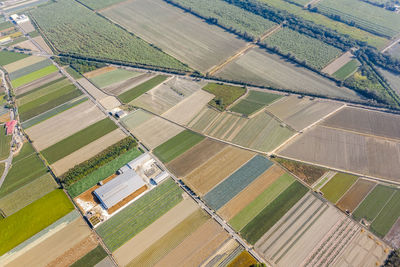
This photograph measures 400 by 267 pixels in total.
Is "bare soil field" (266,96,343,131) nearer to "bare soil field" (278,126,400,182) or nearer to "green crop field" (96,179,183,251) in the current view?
"bare soil field" (278,126,400,182)

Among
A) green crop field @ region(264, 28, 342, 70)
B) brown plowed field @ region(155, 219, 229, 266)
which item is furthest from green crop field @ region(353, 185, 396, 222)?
green crop field @ region(264, 28, 342, 70)

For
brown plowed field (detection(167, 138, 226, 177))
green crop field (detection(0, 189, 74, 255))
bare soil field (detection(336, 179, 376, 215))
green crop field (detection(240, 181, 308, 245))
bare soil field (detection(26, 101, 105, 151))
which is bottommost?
bare soil field (detection(336, 179, 376, 215))

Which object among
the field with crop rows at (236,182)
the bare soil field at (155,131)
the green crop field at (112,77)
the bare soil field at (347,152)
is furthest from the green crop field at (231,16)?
the field with crop rows at (236,182)

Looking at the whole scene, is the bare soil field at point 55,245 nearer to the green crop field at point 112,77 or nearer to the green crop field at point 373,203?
the green crop field at point 112,77

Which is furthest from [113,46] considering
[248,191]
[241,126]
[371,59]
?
[371,59]

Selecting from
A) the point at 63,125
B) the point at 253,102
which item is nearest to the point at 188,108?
the point at 253,102

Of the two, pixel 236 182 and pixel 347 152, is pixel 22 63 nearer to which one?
pixel 236 182
